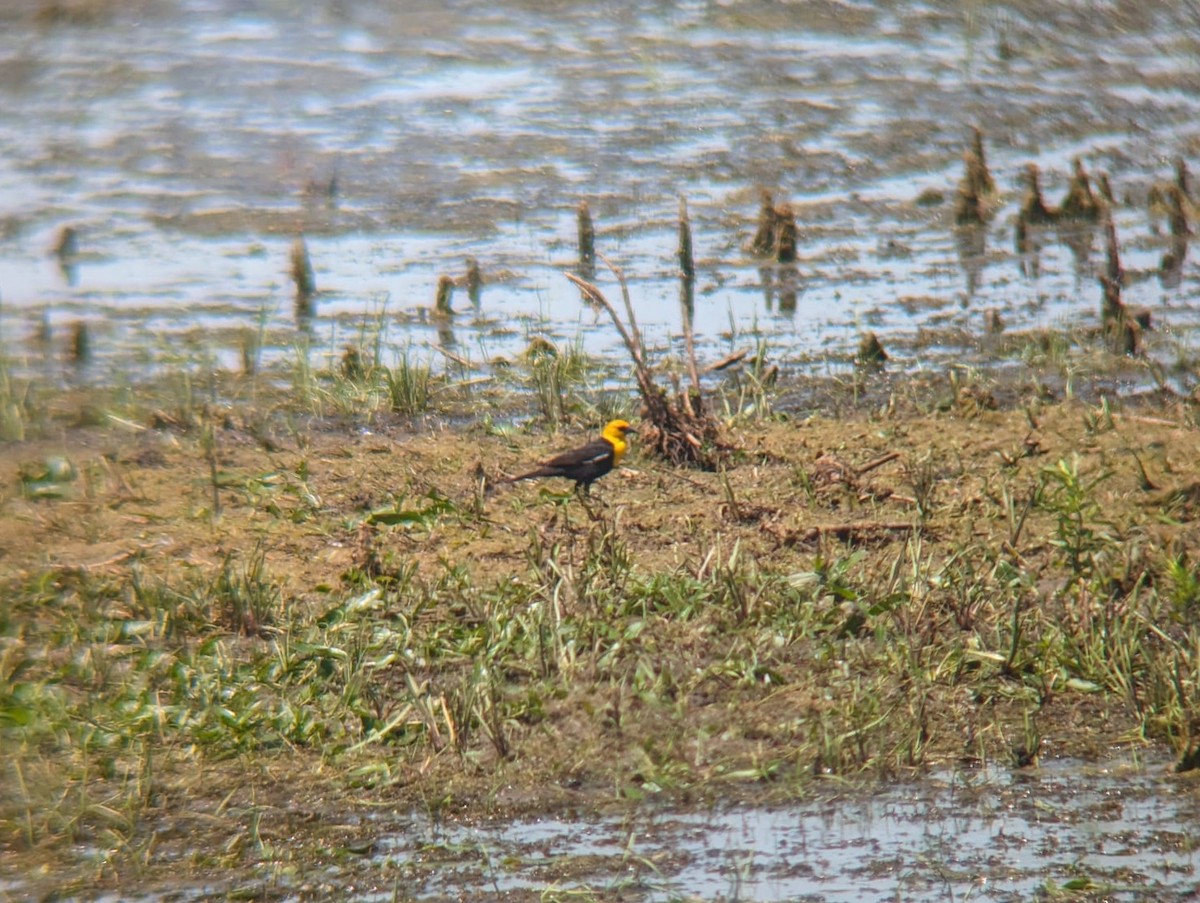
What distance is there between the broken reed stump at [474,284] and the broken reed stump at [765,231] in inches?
78.7

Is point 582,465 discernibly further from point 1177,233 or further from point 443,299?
point 1177,233

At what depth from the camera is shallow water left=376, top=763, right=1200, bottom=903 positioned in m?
4.59

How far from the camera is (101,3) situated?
17500 millimetres

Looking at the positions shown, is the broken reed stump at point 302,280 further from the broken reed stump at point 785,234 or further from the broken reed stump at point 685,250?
the broken reed stump at point 785,234

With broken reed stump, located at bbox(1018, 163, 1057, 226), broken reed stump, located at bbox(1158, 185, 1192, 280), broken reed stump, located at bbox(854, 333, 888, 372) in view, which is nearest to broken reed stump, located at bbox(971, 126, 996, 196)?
broken reed stump, located at bbox(1018, 163, 1057, 226)

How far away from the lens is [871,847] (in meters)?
4.81

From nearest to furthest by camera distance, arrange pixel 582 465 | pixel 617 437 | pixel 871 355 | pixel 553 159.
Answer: pixel 582 465 < pixel 617 437 < pixel 871 355 < pixel 553 159

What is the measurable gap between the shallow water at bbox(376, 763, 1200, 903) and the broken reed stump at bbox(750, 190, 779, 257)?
23.9 ft

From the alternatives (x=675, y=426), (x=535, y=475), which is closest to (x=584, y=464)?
(x=535, y=475)

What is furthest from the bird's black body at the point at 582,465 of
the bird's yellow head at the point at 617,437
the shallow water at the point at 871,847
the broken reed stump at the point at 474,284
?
the broken reed stump at the point at 474,284

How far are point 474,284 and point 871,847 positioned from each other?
7.08 meters

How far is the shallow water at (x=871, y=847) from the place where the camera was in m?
4.59

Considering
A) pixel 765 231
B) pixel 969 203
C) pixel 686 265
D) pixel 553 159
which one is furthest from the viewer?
pixel 553 159

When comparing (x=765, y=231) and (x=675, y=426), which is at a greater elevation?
(x=675, y=426)
